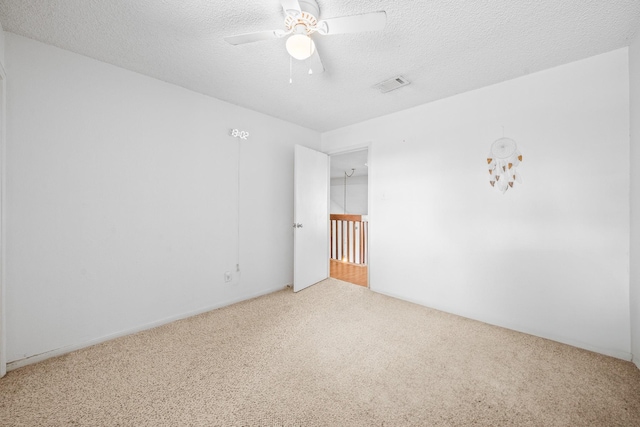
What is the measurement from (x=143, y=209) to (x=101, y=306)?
0.90m

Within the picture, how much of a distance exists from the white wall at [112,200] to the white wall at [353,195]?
512cm

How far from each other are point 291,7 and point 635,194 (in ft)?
8.97

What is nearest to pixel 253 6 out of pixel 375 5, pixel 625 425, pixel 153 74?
pixel 375 5

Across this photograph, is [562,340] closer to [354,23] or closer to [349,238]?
[354,23]

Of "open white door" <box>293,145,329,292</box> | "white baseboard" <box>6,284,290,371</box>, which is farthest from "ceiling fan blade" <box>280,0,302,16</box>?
"white baseboard" <box>6,284,290,371</box>

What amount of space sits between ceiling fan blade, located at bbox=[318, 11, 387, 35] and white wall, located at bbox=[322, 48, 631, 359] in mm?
1806

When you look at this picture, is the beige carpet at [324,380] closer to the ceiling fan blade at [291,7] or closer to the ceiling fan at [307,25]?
the ceiling fan at [307,25]

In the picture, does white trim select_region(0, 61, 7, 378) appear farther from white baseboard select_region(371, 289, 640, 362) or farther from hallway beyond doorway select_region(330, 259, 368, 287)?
white baseboard select_region(371, 289, 640, 362)

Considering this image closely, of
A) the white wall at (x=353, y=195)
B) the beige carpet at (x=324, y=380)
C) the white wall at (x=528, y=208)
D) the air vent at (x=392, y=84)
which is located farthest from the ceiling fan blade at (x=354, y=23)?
the white wall at (x=353, y=195)

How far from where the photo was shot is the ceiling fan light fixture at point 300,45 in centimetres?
139

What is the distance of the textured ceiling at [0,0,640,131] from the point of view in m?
1.52

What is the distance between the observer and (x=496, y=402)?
4.81 ft

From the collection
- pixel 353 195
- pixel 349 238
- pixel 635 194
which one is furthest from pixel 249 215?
pixel 353 195

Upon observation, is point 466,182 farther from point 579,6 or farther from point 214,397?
point 214,397
